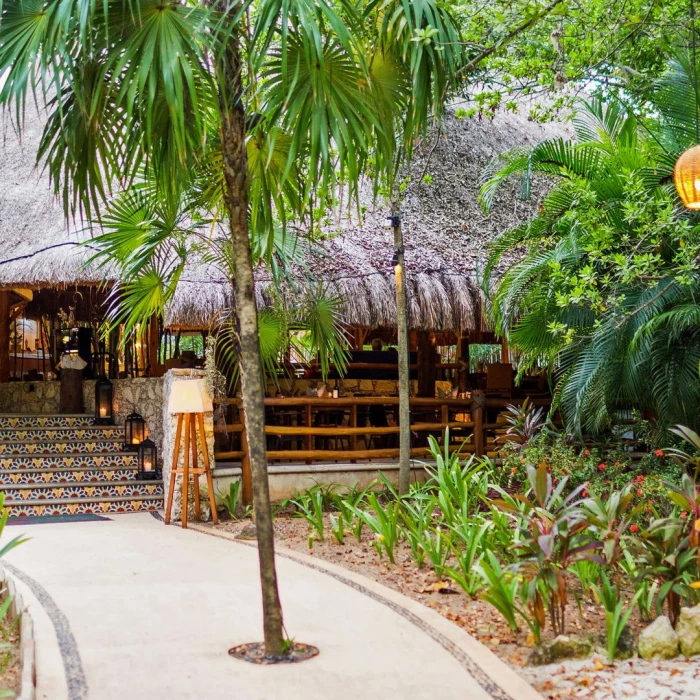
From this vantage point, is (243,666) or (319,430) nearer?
(243,666)

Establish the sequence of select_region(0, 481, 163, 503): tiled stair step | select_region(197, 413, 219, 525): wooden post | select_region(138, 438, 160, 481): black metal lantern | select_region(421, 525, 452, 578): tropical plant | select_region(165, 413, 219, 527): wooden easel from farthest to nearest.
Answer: select_region(138, 438, 160, 481): black metal lantern
select_region(0, 481, 163, 503): tiled stair step
select_region(197, 413, 219, 525): wooden post
select_region(165, 413, 219, 527): wooden easel
select_region(421, 525, 452, 578): tropical plant

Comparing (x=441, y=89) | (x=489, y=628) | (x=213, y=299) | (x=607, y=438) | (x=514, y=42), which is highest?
(x=514, y=42)

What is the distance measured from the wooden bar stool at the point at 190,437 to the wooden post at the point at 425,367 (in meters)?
3.94

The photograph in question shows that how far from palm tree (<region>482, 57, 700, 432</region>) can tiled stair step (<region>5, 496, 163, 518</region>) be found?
13.9 feet

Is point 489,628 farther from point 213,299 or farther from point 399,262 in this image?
point 213,299

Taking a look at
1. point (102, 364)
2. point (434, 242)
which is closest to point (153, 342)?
point (102, 364)

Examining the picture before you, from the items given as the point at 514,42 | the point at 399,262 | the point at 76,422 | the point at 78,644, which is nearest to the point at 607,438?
the point at 399,262

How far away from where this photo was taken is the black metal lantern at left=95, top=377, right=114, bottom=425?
37.4 feet

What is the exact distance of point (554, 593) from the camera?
496cm

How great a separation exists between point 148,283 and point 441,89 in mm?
3709

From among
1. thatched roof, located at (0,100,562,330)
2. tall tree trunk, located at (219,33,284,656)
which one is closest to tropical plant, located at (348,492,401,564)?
tall tree trunk, located at (219,33,284,656)

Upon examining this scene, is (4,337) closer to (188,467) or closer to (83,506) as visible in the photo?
(83,506)

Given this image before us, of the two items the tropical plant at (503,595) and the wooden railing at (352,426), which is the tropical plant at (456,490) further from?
the tropical plant at (503,595)

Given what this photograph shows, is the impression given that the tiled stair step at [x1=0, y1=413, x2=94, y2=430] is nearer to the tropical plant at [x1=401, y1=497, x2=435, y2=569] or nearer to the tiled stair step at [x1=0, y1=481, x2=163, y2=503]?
the tiled stair step at [x1=0, y1=481, x2=163, y2=503]
